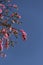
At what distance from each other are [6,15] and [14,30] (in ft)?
0.52

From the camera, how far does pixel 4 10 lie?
1591 millimetres

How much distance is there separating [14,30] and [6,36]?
8cm

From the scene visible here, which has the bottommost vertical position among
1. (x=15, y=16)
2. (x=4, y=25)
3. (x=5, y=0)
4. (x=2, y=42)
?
(x=2, y=42)

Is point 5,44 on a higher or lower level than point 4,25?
lower

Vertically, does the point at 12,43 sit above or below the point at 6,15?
below

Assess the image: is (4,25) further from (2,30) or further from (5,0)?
(5,0)

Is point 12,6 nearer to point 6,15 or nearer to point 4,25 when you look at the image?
point 6,15

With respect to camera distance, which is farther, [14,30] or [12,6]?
[12,6]

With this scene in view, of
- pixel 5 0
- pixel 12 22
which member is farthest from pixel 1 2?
pixel 12 22

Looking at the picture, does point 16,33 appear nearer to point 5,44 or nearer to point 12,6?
point 5,44

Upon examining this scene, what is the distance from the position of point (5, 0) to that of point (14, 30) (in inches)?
10.8

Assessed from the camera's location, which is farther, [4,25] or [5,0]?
[5,0]

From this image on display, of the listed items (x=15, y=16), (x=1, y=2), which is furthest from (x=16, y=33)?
(x=1, y=2)

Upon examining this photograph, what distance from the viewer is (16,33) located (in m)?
1.54
